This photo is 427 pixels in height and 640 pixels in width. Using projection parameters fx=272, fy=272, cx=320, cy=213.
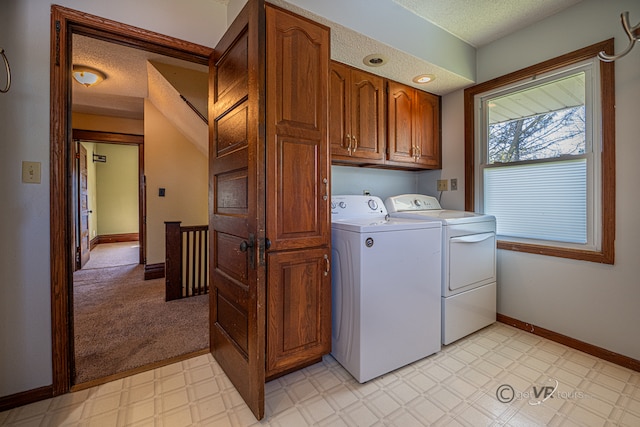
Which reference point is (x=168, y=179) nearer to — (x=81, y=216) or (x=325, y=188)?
(x=81, y=216)

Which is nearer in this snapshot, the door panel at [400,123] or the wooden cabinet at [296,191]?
the wooden cabinet at [296,191]

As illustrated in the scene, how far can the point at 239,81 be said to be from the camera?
139 centimetres

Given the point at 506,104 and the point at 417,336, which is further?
the point at 506,104

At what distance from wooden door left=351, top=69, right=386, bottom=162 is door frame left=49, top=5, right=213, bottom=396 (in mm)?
1570

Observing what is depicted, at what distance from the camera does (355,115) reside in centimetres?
216

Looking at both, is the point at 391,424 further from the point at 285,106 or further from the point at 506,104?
the point at 506,104

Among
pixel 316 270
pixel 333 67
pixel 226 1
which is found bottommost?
pixel 316 270

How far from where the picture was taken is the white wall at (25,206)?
1.36 meters

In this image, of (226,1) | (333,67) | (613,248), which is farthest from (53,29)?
(613,248)

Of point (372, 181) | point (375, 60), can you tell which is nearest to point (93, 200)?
point (372, 181)

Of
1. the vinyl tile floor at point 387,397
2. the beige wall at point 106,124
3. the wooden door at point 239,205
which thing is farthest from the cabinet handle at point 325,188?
the beige wall at point 106,124

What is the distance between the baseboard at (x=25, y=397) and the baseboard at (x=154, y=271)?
234cm

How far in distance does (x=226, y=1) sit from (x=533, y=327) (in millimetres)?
3307

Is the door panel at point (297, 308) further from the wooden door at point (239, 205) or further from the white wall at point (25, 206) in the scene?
the white wall at point (25, 206)
